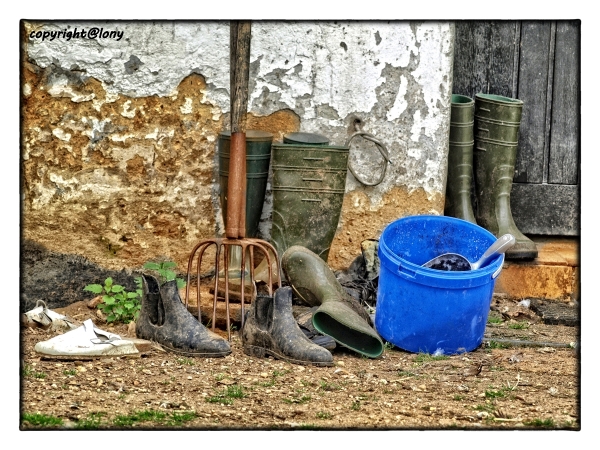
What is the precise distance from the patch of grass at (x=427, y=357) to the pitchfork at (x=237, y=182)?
0.61 meters

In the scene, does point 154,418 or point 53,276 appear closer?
point 154,418

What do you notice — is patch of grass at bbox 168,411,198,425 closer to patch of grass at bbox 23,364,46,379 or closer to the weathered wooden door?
patch of grass at bbox 23,364,46,379

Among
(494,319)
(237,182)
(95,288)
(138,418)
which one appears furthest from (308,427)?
(494,319)

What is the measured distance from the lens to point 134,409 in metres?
3.34

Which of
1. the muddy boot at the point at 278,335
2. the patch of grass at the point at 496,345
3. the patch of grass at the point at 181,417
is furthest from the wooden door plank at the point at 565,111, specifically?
the patch of grass at the point at 181,417

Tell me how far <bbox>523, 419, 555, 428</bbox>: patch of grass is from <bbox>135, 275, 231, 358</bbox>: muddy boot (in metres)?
1.14

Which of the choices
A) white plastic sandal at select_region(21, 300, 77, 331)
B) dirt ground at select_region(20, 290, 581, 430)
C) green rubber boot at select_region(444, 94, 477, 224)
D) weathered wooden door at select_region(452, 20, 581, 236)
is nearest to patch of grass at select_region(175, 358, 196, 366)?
dirt ground at select_region(20, 290, 581, 430)

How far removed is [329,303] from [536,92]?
1.80 m

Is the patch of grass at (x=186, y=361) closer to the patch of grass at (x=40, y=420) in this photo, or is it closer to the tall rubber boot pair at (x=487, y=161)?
the patch of grass at (x=40, y=420)

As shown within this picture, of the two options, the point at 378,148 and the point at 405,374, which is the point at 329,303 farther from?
the point at 378,148

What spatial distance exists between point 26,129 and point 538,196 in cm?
251

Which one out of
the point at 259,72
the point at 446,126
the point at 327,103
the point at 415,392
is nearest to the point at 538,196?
the point at 446,126

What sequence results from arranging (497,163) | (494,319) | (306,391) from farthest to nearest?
1. (497,163)
2. (494,319)
3. (306,391)

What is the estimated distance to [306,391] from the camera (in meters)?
3.56
